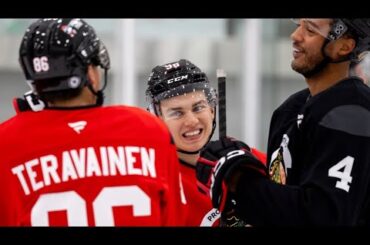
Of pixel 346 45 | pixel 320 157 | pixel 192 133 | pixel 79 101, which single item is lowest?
pixel 192 133

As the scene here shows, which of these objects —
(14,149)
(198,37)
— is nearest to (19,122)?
(14,149)

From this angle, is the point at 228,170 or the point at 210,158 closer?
the point at 228,170

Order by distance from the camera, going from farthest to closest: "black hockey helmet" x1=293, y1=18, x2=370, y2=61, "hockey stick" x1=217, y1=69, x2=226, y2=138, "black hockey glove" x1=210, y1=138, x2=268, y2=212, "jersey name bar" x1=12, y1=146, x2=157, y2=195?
"hockey stick" x1=217, y1=69, x2=226, y2=138, "black hockey helmet" x1=293, y1=18, x2=370, y2=61, "black hockey glove" x1=210, y1=138, x2=268, y2=212, "jersey name bar" x1=12, y1=146, x2=157, y2=195

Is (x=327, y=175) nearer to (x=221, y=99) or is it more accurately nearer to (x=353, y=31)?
(x=353, y=31)

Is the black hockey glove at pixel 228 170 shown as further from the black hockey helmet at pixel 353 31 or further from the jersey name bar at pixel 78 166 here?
the black hockey helmet at pixel 353 31

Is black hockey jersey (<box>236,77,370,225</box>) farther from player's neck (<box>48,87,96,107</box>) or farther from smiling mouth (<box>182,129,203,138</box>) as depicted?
smiling mouth (<box>182,129,203,138</box>)

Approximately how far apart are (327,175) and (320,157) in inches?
2.3

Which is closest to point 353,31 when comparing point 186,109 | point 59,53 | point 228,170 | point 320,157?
point 320,157

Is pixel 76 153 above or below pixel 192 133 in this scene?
above

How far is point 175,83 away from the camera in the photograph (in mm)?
3236

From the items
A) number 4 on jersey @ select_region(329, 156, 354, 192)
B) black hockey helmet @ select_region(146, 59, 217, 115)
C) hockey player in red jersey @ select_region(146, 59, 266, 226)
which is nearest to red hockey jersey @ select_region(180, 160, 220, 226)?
hockey player in red jersey @ select_region(146, 59, 266, 226)

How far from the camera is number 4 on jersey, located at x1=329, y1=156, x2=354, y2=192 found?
7.86 ft

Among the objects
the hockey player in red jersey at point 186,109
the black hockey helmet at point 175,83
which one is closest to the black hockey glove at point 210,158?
the hockey player in red jersey at point 186,109
